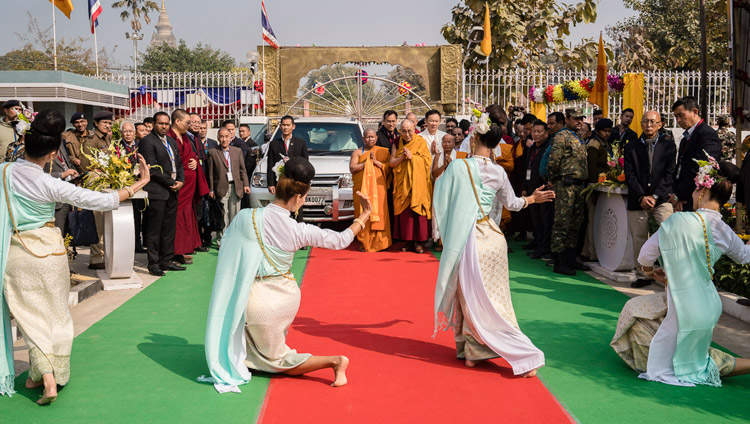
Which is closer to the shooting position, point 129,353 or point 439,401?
point 439,401

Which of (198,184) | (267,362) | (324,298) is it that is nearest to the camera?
(267,362)

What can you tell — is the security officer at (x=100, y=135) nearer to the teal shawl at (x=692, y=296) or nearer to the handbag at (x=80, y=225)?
the handbag at (x=80, y=225)

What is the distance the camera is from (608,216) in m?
9.12

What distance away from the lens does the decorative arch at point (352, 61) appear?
25859 mm

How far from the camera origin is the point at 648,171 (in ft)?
26.9

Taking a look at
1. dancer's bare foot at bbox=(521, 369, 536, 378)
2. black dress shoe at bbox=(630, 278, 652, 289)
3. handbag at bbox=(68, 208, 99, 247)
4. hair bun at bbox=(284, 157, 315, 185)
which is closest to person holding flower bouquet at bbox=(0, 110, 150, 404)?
hair bun at bbox=(284, 157, 315, 185)

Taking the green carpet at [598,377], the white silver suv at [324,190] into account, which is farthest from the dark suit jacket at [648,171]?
the white silver suv at [324,190]

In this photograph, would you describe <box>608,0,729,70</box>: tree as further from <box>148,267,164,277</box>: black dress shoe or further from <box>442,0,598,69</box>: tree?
<box>148,267,164,277</box>: black dress shoe

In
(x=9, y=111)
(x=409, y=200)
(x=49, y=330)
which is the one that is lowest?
(x=49, y=330)

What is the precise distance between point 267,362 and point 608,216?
5.77 metres

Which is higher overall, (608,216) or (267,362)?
(608,216)

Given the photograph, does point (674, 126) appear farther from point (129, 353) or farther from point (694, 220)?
point (129, 353)

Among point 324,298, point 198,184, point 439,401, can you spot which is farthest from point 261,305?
point 198,184

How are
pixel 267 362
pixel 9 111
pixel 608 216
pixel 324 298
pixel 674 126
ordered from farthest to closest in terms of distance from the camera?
pixel 674 126
pixel 608 216
pixel 9 111
pixel 324 298
pixel 267 362
